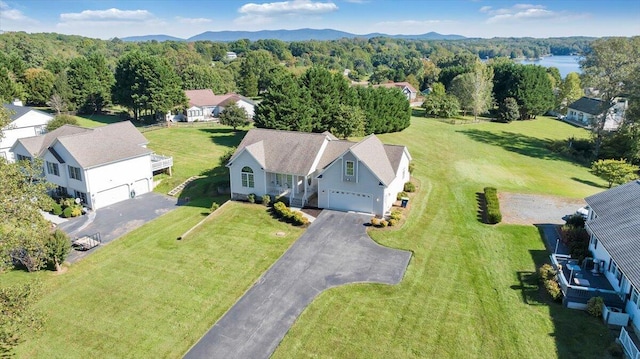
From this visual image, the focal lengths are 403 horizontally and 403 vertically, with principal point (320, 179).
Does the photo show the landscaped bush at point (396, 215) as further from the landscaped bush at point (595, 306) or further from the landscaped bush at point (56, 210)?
the landscaped bush at point (56, 210)

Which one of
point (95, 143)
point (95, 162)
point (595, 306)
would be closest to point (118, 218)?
point (95, 162)

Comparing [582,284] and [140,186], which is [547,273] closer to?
[582,284]

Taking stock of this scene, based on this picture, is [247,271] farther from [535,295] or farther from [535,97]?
[535,97]

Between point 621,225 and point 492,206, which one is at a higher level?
point 621,225

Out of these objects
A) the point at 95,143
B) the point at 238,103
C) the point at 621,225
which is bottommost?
the point at 621,225

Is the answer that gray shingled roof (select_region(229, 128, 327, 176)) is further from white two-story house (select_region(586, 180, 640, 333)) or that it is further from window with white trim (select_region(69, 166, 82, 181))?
white two-story house (select_region(586, 180, 640, 333))

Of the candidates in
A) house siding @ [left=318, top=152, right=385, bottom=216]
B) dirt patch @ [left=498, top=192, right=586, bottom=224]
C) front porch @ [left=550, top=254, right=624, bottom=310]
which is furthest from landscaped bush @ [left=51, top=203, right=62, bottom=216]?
front porch @ [left=550, top=254, right=624, bottom=310]
